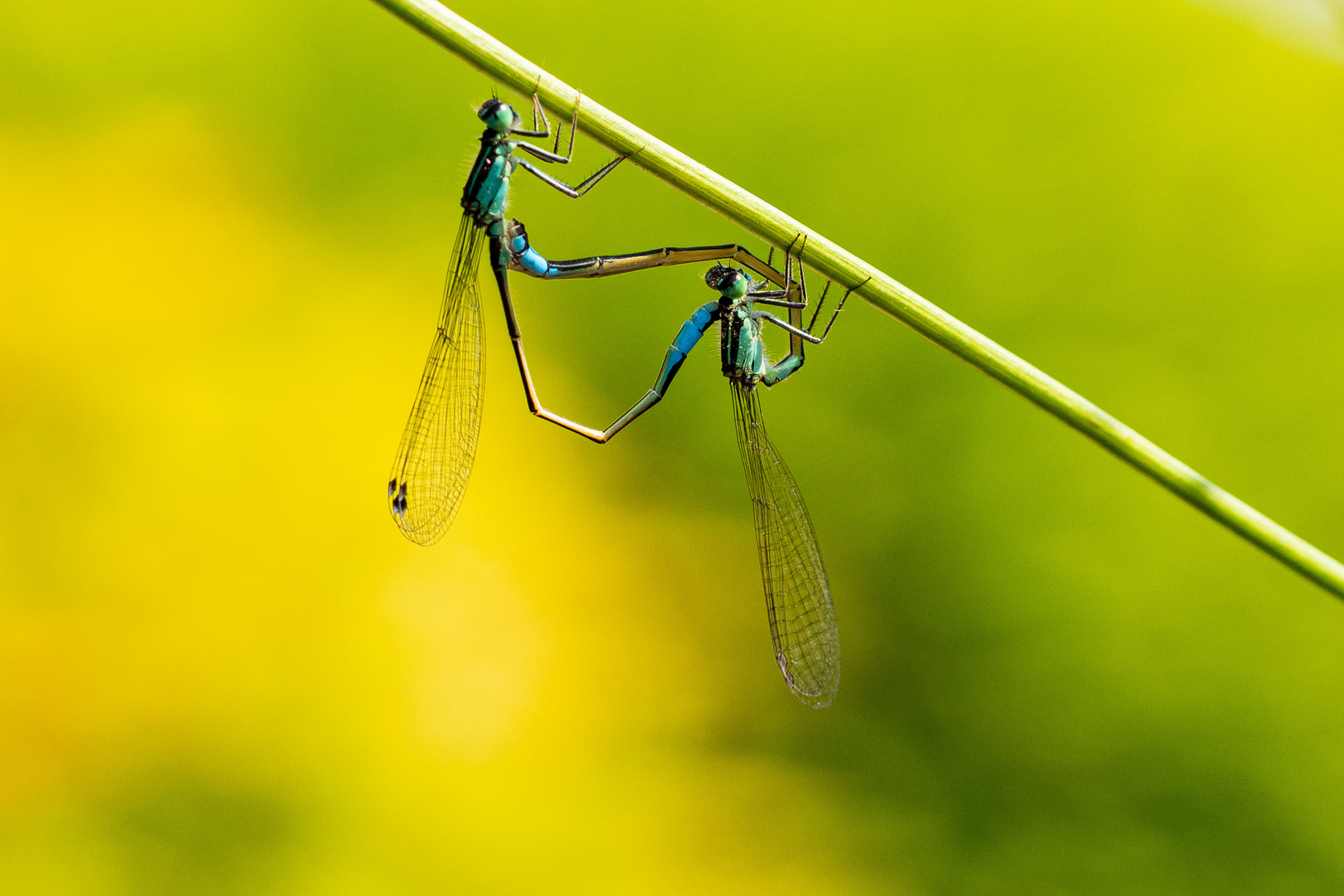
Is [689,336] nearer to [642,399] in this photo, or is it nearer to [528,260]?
[642,399]

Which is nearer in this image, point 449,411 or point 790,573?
point 449,411

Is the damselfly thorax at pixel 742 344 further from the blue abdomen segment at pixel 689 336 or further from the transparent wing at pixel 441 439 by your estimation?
the transparent wing at pixel 441 439

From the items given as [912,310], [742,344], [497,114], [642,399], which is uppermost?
[497,114]

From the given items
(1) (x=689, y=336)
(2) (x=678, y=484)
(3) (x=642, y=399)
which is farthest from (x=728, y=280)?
(2) (x=678, y=484)

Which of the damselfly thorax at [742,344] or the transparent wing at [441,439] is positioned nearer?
the damselfly thorax at [742,344]

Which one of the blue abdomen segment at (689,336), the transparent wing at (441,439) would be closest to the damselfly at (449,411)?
the transparent wing at (441,439)

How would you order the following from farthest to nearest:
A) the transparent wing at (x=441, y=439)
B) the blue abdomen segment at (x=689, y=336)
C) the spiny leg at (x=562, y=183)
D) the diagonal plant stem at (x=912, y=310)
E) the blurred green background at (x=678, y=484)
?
the blurred green background at (x=678, y=484), the transparent wing at (x=441, y=439), the blue abdomen segment at (x=689, y=336), the spiny leg at (x=562, y=183), the diagonal plant stem at (x=912, y=310)

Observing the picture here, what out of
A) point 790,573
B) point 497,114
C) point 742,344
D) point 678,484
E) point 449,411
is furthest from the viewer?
point 678,484

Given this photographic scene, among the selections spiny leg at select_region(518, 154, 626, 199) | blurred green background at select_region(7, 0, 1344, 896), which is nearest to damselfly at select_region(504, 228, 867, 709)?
spiny leg at select_region(518, 154, 626, 199)
